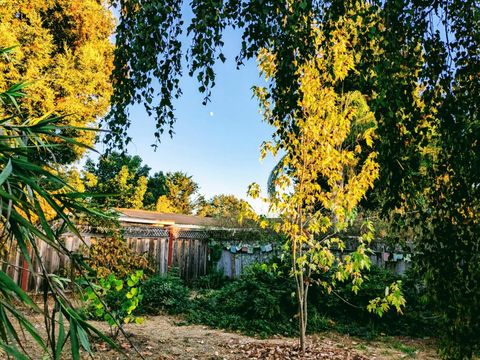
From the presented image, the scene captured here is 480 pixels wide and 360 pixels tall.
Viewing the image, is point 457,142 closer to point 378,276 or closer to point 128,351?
point 128,351

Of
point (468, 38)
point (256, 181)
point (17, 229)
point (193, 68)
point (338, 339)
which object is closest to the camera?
point (17, 229)

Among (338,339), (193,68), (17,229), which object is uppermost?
(193,68)

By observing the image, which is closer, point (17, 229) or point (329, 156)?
point (17, 229)

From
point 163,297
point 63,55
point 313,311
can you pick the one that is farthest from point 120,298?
point 63,55

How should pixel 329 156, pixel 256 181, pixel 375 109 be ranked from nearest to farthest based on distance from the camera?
pixel 375 109, pixel 329 156, pixel 256 181

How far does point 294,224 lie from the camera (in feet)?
16.3

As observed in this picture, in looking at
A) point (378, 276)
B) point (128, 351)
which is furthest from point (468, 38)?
point (378, 276)

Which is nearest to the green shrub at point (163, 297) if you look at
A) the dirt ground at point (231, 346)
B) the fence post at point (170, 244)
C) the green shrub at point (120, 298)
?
the dirt ground at point (231, 346)

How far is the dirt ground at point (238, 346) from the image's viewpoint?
4.98m

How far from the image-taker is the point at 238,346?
5.50 m

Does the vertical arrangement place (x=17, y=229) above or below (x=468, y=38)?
below

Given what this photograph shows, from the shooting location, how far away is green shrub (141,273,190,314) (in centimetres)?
783

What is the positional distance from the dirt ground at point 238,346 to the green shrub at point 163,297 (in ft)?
3.58

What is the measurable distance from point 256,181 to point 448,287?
258 centimetres
